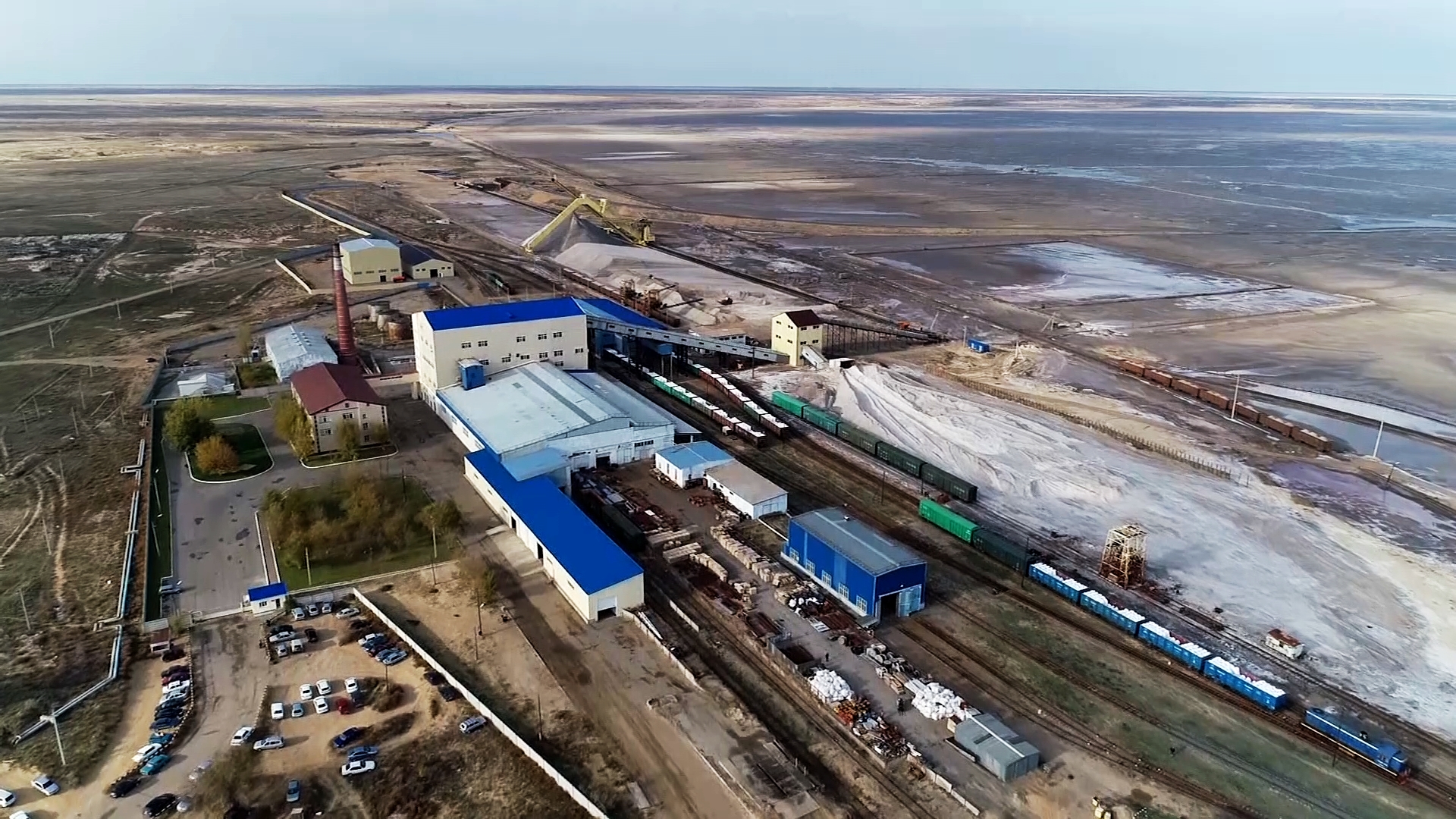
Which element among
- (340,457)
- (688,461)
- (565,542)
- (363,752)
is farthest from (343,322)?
(363,752)

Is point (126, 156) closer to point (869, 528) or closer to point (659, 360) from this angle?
point (659, 360)

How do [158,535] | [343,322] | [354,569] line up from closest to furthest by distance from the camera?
[354,569] < [158,535] < [343,322]

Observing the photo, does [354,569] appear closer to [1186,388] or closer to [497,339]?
[497,339]

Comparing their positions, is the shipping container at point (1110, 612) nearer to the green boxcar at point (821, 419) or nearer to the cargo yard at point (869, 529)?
the cargo yard at point (869, 529)

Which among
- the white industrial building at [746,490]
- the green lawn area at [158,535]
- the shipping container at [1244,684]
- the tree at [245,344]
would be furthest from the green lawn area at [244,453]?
the shipping container at [1244,684]

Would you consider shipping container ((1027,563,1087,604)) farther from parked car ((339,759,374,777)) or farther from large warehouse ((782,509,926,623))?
parked car ((339,759,374,777))

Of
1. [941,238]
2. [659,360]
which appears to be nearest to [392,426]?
[659,360]
